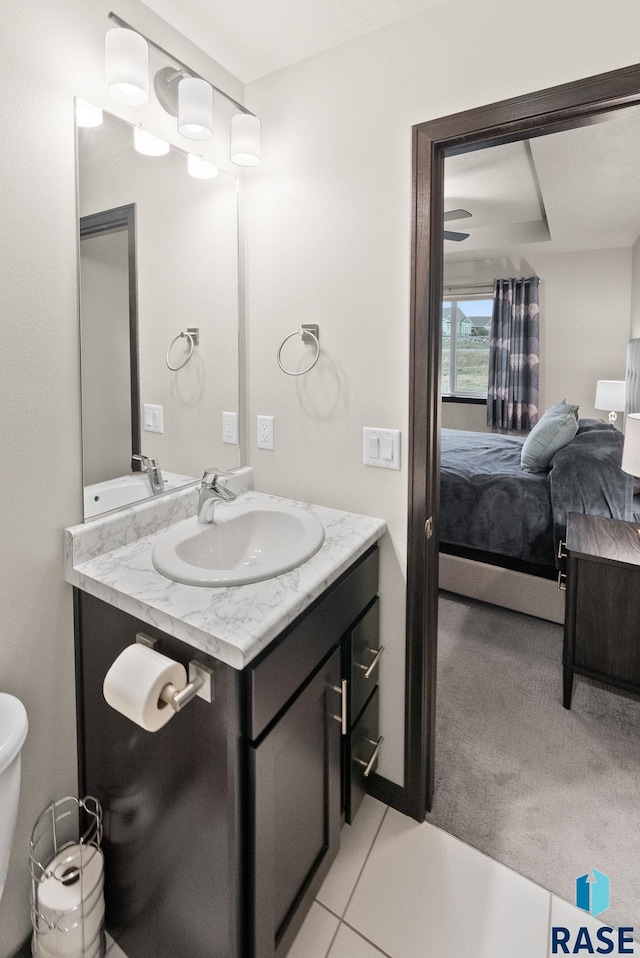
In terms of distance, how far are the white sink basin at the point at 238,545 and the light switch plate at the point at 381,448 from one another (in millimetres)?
260

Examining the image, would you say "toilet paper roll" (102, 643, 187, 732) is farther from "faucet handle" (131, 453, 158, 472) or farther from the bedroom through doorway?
the bedroom through doorway

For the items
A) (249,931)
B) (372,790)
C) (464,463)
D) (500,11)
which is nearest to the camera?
(249,931)

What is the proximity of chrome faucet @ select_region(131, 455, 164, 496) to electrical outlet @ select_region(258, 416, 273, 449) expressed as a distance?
0.41m

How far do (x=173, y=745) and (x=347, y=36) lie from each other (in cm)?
189

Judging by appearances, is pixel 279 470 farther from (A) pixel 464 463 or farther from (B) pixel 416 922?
(A) pixel 464 463

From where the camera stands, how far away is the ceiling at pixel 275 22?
1322 mm

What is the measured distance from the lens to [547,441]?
9.82ft

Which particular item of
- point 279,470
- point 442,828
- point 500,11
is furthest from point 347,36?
point 442,828

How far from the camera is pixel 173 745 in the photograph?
1.06 metres

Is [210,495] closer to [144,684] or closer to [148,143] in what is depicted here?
[144,684]

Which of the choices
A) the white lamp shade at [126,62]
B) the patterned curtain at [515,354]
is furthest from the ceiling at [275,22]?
the patterned curtain at [515,354]

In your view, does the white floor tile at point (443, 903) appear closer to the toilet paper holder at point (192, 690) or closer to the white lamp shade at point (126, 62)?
the toilet paper holder at point (192, 690)

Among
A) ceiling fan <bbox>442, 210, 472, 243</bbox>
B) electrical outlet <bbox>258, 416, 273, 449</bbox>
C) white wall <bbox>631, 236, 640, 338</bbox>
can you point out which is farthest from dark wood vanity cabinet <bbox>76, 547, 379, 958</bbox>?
white wall <bbox>631, 236, 640, 338</bbox>

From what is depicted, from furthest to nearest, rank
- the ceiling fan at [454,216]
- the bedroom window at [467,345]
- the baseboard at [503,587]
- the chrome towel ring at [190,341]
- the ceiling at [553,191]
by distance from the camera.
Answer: the bedroom window at [467,345]
the ceiling fan at [454,216]
the baseboard at [503,587]
the ceiling at [553,191]
the chrome towel ring at [190,341]
